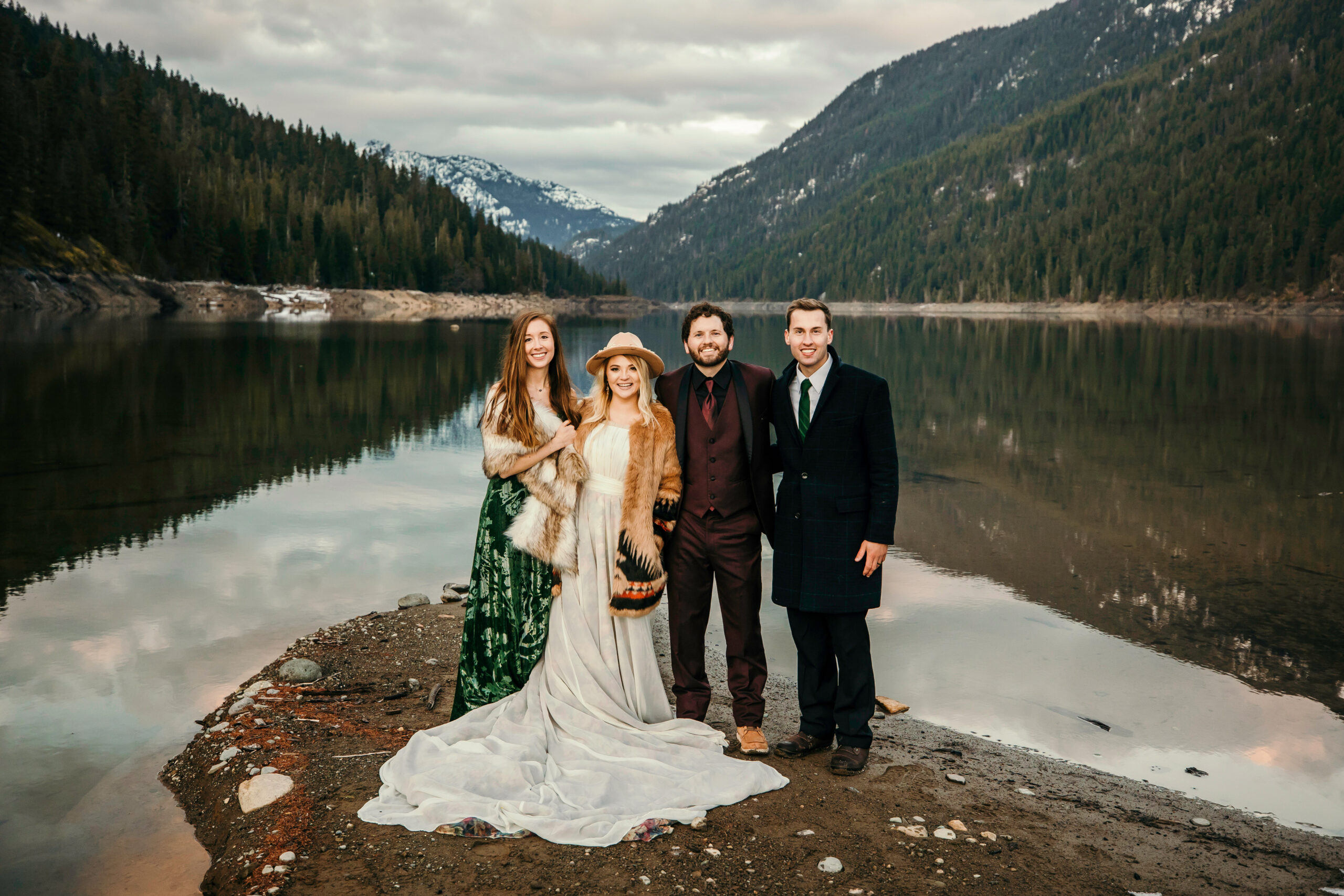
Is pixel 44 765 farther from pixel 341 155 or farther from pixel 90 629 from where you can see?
pixel 341 155

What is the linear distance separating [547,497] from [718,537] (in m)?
1.06

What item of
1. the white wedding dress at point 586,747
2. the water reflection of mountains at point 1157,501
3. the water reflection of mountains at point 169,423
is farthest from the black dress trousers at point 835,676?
the water reflection of mountains at point 169,423

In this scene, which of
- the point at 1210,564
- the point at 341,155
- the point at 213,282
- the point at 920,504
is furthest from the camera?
the point at 341,155

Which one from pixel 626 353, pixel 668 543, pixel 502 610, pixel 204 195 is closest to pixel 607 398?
pixel 626 353

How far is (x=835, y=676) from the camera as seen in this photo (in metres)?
5.47

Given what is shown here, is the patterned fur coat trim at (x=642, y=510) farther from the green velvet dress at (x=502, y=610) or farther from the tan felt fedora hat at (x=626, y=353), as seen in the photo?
the green velvet dress at (x=502, y=610)

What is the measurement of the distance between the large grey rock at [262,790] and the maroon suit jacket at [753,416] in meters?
2.80

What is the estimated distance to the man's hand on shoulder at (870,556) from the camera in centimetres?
501

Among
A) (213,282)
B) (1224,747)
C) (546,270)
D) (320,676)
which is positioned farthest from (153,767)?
(546,270)

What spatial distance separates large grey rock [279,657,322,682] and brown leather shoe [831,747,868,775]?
377 cm

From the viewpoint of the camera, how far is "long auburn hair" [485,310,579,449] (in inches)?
205

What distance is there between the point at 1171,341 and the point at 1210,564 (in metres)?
49.8

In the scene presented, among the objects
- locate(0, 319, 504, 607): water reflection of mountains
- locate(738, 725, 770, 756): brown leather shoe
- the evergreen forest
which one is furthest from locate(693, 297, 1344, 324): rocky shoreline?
locate(738, 725, 770, 756): brown leather shoe

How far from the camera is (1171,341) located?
53.5 m
